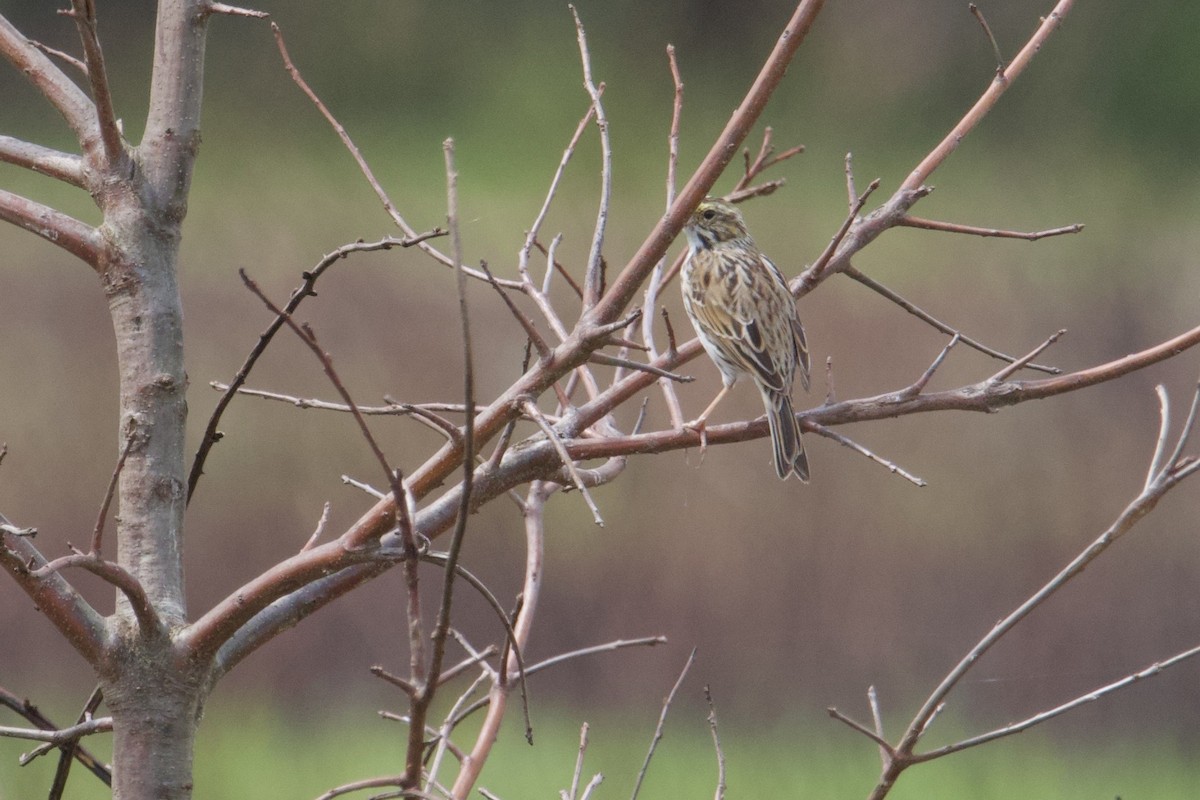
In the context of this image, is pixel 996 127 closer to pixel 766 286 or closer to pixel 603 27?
pixel 603 27

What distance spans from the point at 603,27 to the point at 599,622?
116 inches

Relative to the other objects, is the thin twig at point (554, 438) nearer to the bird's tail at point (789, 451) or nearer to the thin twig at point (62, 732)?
the thin twig at point (62, 732)

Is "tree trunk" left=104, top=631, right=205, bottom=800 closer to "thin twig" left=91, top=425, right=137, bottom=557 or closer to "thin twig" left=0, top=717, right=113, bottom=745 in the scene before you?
"thin twig" left=0, top=717, right=113, bottom=745

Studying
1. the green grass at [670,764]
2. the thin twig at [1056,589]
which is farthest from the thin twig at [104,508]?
the green grass at [670,764]

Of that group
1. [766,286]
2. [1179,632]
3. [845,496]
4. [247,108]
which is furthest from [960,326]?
[247,108]

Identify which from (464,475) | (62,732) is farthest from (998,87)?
(62,732)

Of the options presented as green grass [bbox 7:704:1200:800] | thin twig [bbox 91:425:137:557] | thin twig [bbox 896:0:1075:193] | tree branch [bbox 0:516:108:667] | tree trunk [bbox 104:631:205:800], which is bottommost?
green grass [bbox 7:704:1200:800]

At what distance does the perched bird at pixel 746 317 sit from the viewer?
2172mm

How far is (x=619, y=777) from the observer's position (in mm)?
3188

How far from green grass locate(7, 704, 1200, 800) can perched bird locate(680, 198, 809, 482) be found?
1.27 metres

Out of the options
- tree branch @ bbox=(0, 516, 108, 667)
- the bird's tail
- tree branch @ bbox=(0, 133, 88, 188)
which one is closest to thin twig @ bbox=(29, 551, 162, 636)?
tree branch @ bbox=(0, 516, 108, 667)

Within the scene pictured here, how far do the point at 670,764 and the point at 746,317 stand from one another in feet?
5.38

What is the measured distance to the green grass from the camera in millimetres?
3225

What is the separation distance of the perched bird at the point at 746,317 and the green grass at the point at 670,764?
127 cm
